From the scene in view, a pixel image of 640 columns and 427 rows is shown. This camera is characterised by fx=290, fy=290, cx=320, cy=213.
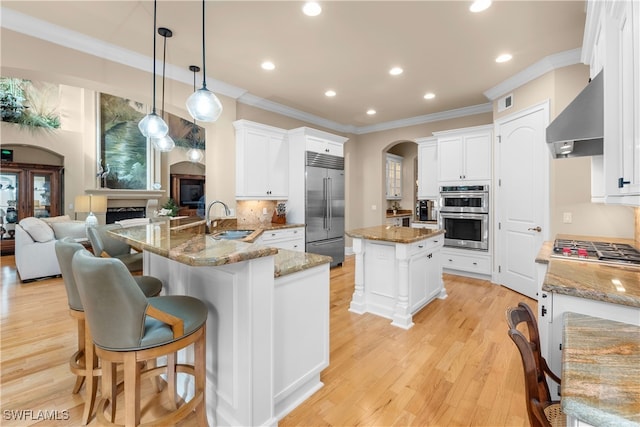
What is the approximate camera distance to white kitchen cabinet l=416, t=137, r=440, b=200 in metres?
5.39

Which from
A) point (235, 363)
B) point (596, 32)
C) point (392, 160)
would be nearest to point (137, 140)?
point (392, 160)

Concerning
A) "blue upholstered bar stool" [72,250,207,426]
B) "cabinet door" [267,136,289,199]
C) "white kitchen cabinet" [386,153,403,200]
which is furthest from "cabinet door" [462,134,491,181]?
"blue upholstered bar stool" [72,250,207,426]

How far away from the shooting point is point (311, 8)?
8.52 ft

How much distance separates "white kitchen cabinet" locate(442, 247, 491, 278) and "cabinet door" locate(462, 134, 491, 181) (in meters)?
1.24

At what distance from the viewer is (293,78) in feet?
13.5

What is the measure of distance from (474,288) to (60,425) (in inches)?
182

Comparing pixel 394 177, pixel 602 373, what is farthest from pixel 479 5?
pixel 394 177

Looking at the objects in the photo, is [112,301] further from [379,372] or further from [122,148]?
[122,148]

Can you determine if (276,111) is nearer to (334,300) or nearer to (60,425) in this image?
(334,300)

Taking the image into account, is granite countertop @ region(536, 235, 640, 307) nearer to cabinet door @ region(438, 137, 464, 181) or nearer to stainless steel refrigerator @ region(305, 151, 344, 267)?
cabinet door @ region(438, 137, 464, 181)

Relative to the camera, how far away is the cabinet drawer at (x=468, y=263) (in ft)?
15.4

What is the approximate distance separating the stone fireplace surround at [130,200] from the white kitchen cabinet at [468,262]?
8.01 meters

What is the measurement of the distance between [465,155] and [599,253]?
10.3 ft

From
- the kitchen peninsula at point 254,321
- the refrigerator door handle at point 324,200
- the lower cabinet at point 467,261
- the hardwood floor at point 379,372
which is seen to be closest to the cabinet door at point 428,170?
the lower cabinet at point 467,261
